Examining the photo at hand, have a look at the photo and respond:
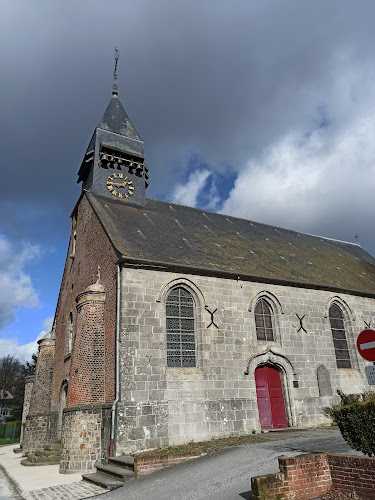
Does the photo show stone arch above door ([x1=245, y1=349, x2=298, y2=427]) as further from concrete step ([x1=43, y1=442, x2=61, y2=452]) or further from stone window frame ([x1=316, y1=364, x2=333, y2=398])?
concrete step ([x1=43, y1=442, x2=61, y2=452])

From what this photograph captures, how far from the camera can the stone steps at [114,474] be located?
8.15 m

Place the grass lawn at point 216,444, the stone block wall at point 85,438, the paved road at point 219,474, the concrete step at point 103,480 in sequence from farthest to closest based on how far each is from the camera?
the stone block wall at point 85,438 → the grass lawn at point 216,444 → the concrete step at point 103,480 → the paved road at point 219,474

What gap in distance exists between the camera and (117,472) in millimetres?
8445

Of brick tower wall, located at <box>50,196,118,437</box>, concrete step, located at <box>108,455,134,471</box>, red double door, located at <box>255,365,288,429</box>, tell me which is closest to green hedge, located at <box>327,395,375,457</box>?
concrete step, located at <box>108,455,134,471</box>

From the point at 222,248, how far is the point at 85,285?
578cm

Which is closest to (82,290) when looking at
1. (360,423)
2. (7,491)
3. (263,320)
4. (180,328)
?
(180,328)

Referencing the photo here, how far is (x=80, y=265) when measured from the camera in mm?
16234

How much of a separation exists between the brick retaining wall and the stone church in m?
5.60

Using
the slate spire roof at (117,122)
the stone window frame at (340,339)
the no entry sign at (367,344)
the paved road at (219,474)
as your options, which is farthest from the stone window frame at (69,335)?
the no entry sign at (367,344)

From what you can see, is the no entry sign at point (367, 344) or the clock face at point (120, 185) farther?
the clock face at point (120, 185)

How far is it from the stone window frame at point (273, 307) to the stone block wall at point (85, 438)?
6004 millimetres

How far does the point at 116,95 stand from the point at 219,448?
19208mm

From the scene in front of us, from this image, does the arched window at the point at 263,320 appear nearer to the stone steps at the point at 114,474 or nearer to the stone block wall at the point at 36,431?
the stone steps at the point at 114,474

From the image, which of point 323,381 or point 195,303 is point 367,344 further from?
point 323,381
